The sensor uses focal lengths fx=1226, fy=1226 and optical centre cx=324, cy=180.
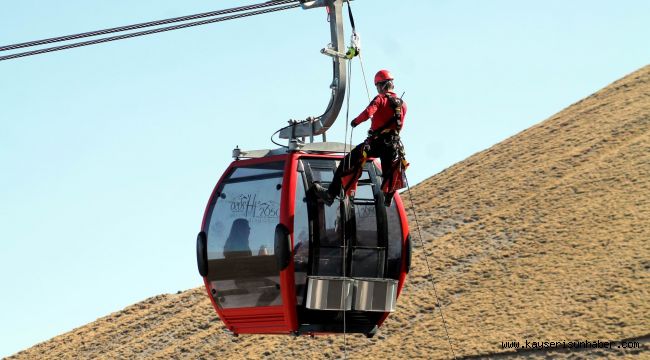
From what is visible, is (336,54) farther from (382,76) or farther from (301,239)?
(301,239)

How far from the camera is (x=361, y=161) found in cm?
1727

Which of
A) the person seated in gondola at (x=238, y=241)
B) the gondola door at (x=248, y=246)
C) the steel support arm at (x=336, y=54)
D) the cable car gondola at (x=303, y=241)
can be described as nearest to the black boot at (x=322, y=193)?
the cable car gondola at (x=303, y=241)

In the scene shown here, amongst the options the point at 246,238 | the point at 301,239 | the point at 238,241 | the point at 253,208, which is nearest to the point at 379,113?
the point at 301,239

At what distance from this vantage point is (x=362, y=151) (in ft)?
56.6

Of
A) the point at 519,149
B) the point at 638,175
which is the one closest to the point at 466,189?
the point at 519,149

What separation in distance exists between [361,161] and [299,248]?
1.51 metres

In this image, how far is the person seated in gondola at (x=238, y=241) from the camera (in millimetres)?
17812

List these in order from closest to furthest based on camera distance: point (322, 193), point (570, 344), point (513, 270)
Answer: point (322, 193) < point (570, 344) < point (513, 270)

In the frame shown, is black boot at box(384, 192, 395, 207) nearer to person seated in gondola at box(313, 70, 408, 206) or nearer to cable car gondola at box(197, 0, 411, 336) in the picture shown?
person seated in gondola at box(313, 70, 408, 206)

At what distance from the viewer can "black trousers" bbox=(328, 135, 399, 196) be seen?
1723cm

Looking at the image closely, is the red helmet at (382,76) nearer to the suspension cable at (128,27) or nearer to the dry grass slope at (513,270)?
the suspension cable at (128,27)

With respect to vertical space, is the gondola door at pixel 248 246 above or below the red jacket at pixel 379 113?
below

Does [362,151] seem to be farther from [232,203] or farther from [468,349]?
[468,349]

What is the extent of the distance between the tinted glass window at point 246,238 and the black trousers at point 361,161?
842 millimetres
